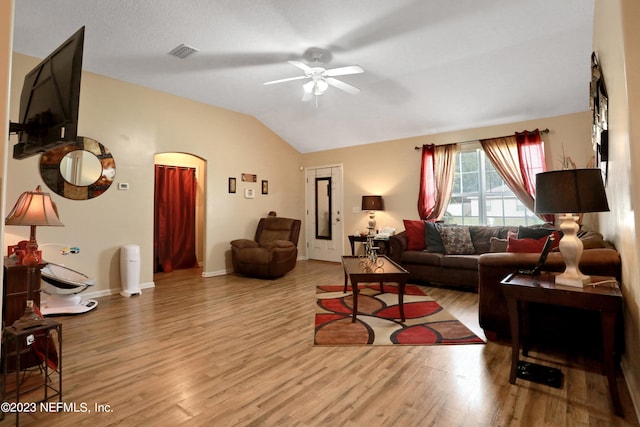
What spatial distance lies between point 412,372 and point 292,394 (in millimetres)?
842

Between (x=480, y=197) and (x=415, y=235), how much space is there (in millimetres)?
1313

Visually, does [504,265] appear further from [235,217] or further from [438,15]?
[235,217]

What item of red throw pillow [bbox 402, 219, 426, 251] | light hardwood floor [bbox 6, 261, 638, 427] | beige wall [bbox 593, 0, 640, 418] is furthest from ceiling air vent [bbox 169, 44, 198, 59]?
red throw pillow [bbox 402, 219, 426, 251]

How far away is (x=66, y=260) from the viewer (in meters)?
3.86

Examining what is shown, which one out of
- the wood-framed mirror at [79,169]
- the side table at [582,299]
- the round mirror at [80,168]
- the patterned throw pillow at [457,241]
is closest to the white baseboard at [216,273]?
the wood-framed mirror at [79,169]

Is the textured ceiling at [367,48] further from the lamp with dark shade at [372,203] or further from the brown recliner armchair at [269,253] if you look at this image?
the brown recliner armchair at [269,253]

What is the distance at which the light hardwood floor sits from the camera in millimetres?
1635

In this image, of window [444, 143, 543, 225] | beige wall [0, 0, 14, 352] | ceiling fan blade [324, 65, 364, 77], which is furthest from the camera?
window [444, 143, 543, 225]

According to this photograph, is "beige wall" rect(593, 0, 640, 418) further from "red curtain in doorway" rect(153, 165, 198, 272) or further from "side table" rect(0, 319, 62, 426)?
"red curtain in doorway" rect(153, 165, 198, 272)

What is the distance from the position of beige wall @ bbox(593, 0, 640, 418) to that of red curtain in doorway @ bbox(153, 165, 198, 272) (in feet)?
20.2

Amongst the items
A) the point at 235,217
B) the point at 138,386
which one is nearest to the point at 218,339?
the point at 138,386

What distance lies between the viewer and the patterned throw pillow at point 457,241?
14.8 ft

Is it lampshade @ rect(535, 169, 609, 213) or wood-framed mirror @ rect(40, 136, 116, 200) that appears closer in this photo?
lampshade @ rect(535, 169, 609, 213)

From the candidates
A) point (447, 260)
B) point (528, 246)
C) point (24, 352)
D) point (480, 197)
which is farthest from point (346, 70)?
point (24, 352)
